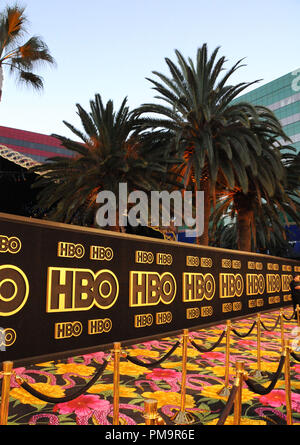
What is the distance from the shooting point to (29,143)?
3105 inches

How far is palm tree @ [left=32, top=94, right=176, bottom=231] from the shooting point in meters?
13.6

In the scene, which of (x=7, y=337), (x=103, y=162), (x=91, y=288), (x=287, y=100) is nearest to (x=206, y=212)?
(x=103, y=162)

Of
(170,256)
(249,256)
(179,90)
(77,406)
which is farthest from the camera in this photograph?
(179,90)

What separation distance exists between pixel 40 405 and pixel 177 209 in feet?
39.6

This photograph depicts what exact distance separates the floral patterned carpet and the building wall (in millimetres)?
72014

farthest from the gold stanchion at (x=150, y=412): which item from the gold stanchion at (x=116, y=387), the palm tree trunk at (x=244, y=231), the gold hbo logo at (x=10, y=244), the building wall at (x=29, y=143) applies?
the building wall at (x=29, y=143)

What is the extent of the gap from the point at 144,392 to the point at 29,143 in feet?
267

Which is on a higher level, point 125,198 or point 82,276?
point 125,198

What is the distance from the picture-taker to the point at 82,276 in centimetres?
528

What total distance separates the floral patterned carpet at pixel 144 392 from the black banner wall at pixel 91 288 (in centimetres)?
56

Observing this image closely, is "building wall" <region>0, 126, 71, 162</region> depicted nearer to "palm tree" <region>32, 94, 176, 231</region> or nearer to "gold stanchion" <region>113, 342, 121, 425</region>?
"palm tree" <region>32, 94, 176, 231</region>

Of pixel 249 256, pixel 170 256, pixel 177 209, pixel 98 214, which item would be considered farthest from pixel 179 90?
pixel 170 256

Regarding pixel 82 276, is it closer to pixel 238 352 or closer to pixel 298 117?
pixel 238 352

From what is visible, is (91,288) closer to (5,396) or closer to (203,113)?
(5,396)
